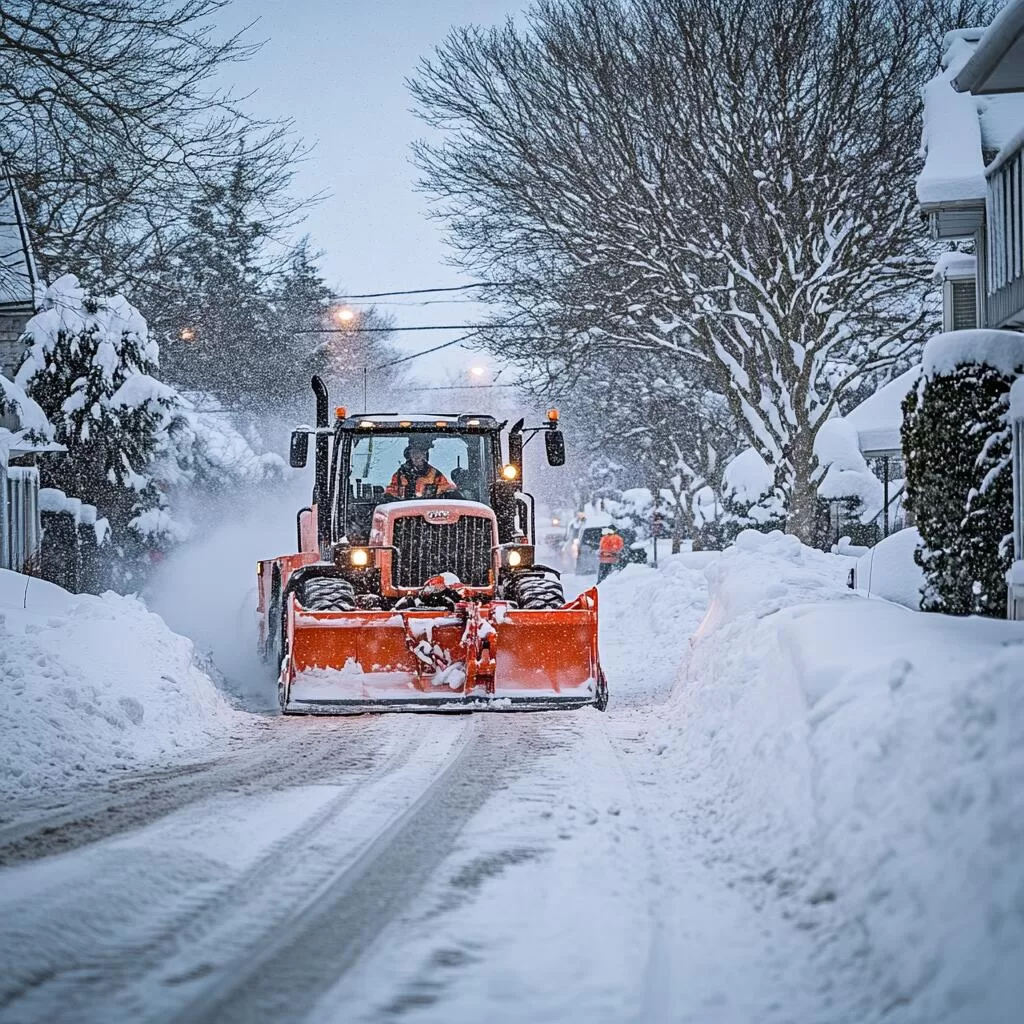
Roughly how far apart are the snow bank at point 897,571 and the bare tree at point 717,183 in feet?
33.4

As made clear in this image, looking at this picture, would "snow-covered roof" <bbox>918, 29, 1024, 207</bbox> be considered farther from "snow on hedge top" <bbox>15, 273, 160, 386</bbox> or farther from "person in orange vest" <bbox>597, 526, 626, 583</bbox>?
"person in orange vest" <bbox>597, 526, 626, 583</bbox>

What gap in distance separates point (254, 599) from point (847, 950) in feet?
45.4

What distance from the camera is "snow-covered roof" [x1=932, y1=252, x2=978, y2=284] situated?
21.0 m

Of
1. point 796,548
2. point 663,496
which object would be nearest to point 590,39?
point 796,548

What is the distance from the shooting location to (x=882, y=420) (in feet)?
79.3

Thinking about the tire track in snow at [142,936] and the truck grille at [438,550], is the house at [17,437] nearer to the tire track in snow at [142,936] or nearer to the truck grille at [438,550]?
the truck grille at [438,550]

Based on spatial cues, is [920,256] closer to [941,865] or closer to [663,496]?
[941,865]

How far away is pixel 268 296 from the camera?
1674 inches

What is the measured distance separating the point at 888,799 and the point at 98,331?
22.1 meters

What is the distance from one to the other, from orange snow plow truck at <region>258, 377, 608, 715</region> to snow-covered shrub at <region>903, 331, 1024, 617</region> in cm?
354

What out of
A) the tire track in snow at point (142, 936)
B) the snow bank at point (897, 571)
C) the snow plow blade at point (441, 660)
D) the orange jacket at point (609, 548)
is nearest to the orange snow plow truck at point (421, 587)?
the snow plow blade at point (441, 660)

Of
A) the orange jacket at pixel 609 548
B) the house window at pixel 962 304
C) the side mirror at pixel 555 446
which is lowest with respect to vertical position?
the orange jacket at pixel 609 548

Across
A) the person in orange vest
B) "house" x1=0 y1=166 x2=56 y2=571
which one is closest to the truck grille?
"house" x1=0 y1=166 x2=56 y2=571

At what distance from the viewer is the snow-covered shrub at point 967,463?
1174cm
